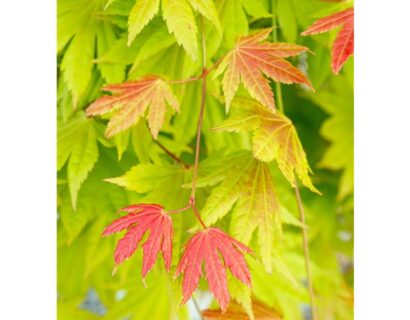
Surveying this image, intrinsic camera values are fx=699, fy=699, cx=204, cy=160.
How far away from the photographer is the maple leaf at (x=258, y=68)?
72 centimetres

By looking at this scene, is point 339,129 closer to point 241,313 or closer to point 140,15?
point 241,313

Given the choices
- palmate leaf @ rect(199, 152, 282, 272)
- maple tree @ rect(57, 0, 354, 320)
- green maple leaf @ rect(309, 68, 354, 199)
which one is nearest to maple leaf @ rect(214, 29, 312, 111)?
maple tree @ rect(57, 0, 354, 320)

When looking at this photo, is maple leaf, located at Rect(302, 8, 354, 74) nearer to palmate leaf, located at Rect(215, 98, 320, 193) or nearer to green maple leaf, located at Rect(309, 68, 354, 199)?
palmate leaf, located at Rect(215, 98, 320, 193)

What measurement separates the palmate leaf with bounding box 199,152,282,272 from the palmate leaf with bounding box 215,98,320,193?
49 mm

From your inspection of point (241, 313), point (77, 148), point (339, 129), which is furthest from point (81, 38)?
point (339, 129)

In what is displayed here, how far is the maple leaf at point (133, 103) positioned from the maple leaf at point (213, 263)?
0.13 metres

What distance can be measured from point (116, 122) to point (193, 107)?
204mm

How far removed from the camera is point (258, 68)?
735 millimetres

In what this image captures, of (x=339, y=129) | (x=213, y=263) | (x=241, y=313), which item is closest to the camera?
(x=213, y=263)

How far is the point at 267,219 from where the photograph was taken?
2.62 ft

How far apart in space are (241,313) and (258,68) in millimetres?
325

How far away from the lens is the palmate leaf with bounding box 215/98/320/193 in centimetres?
75

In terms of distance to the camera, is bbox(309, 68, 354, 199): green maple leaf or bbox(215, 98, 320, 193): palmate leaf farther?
bbox(309, 68, 354, 199): green maple leaf

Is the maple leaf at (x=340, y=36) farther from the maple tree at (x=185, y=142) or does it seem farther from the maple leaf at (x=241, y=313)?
the maple leaf at (x=241, y=313)
